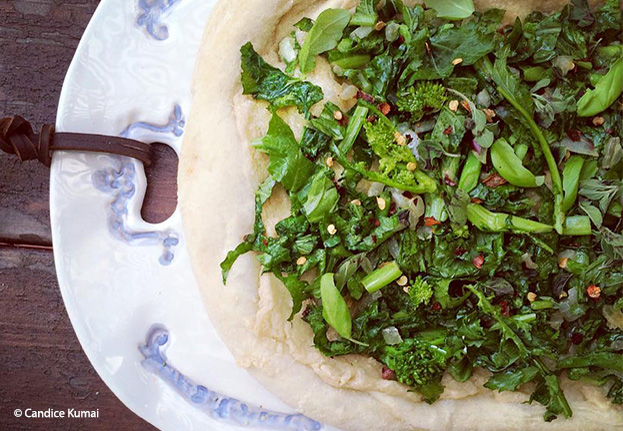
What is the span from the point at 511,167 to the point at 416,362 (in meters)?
0.94

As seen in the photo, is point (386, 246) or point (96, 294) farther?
point (96, 294)

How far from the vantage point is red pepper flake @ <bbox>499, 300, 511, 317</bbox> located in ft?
8.95

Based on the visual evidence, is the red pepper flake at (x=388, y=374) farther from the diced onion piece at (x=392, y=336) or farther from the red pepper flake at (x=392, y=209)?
the red pepper flake at (x=392, y=209)

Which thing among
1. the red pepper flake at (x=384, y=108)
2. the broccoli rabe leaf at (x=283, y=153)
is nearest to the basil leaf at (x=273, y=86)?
the broccoli rabe leaf at (x=283, y=153)

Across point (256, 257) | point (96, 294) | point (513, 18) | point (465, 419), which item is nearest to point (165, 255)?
point (96, 294)

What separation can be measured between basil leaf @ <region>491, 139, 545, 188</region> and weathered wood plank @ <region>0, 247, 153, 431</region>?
2.59m

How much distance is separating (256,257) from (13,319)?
186 centimetres

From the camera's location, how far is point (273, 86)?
273 cm

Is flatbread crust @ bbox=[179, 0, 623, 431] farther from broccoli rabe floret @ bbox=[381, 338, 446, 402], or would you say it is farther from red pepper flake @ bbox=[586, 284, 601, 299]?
red pepper flake @ bbox=[586, 284, 601, 299]

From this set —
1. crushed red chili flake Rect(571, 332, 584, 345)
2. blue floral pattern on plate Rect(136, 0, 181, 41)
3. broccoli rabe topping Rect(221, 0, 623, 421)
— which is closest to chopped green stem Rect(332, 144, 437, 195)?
broccoli rabe topping Rect(221, 0, 623, 421)

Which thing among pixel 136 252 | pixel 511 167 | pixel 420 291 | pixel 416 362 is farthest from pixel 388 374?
pixel 136 252

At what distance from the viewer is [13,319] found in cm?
371

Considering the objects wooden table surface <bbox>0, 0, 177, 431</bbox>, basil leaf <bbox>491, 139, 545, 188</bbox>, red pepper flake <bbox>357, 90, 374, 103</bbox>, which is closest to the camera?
basil leaf <bbox>491, 139, 545, 188</bbox>

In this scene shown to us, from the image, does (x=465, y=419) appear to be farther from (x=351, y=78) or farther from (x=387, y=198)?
(x=351, y=78)
